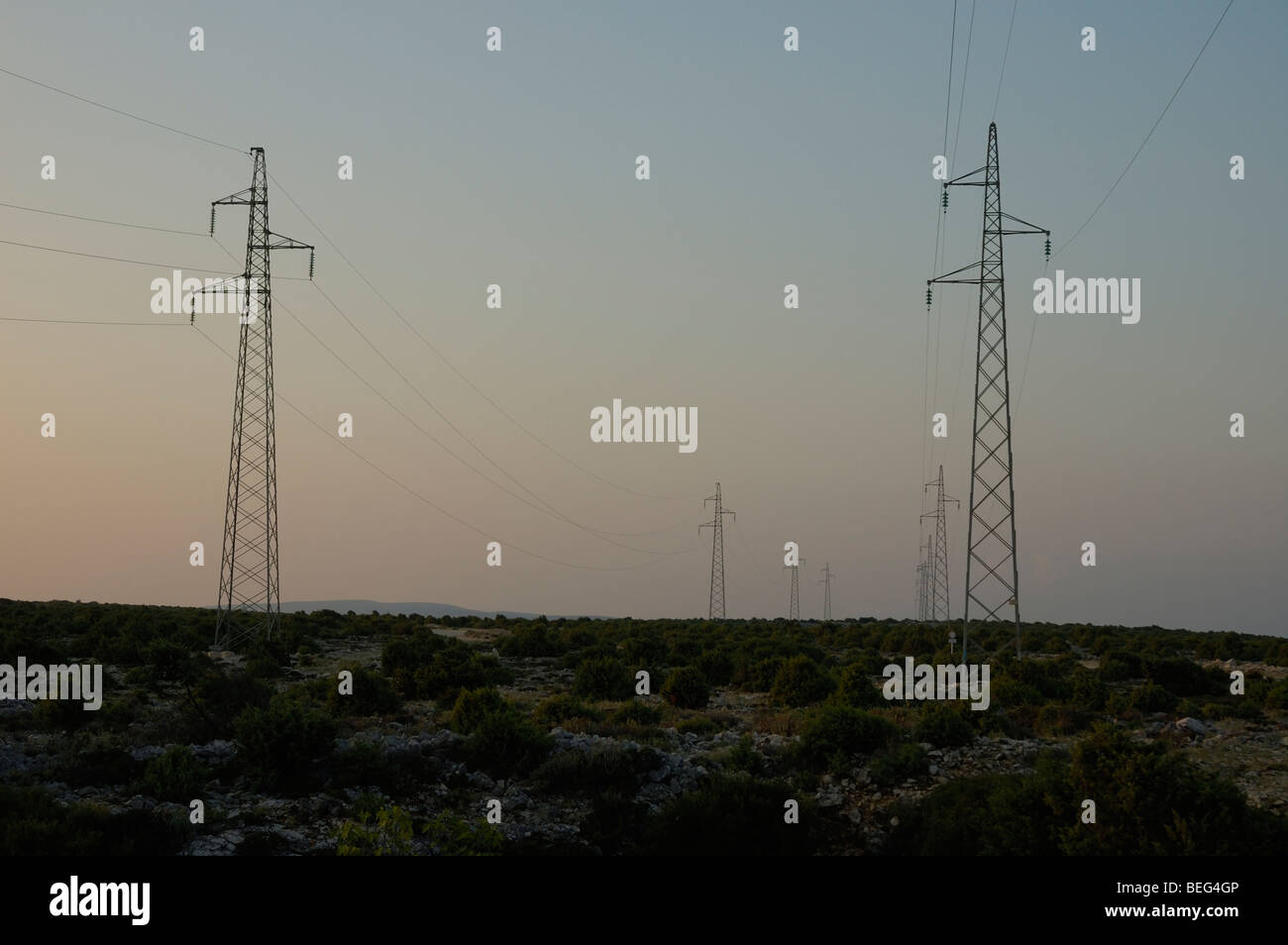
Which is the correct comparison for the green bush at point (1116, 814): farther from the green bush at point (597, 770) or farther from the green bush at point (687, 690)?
the green bush at point (687, 690)

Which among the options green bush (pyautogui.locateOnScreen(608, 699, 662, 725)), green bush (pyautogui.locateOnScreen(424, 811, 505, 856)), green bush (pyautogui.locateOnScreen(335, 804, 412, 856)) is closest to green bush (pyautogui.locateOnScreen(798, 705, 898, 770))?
green bush (pyautogui.locateOnScreen(608, 699, 662, 725))

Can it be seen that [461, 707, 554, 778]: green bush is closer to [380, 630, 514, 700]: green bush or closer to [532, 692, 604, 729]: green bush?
[532, 692, 604, 729]: green bush

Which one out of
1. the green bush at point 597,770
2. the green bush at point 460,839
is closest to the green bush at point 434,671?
the green bush at point 597,770

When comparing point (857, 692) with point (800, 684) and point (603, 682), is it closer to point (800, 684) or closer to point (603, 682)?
point (800, 684)

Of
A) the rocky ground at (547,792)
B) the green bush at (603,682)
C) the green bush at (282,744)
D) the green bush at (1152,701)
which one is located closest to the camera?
the rocky ground at (547,792)

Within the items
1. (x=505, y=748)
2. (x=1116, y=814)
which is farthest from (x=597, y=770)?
(x=1116, y=814)
